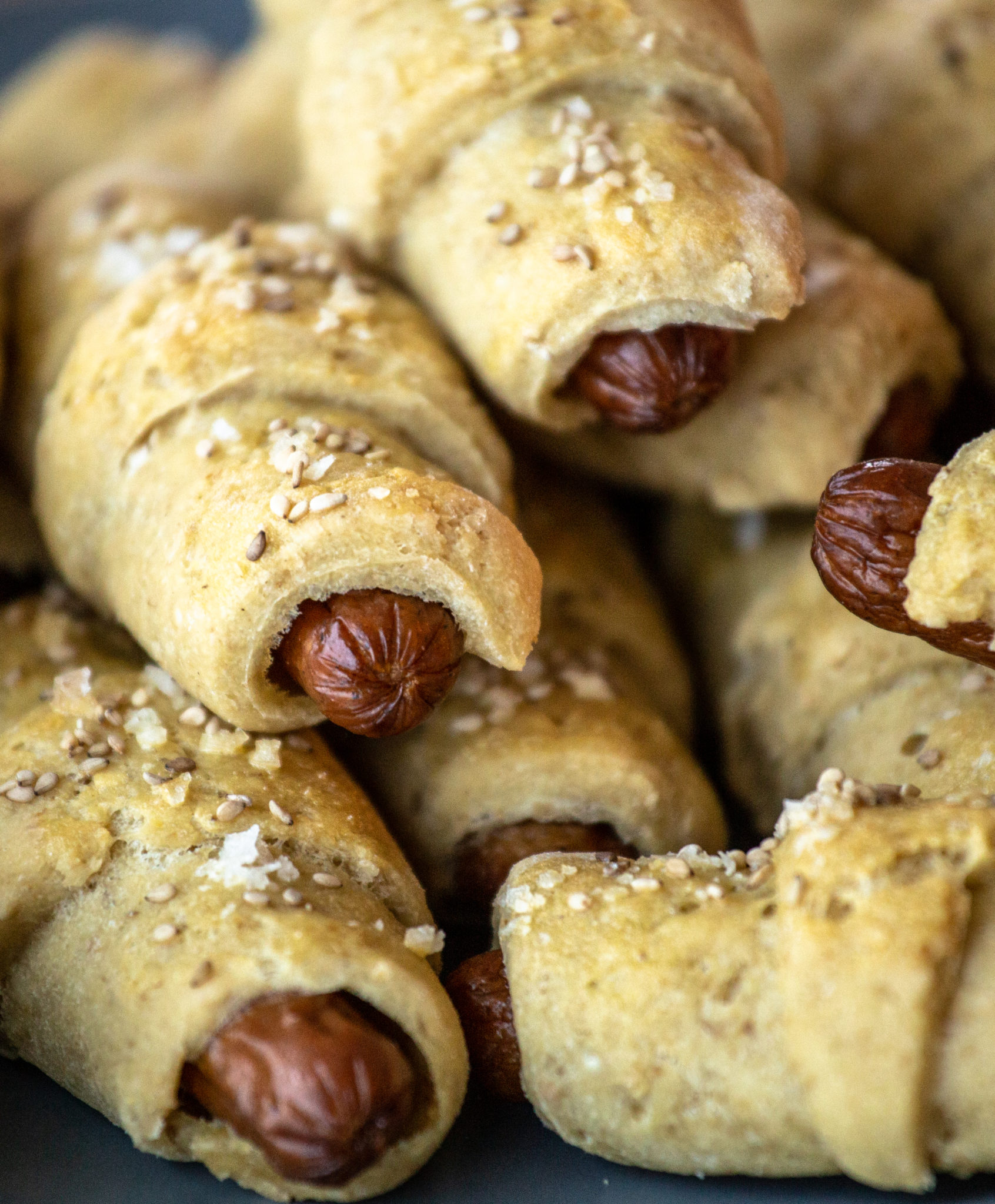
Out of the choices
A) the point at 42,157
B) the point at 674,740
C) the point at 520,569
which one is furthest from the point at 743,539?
the point at 42,157

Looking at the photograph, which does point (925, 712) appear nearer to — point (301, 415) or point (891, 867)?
point (891, 867)

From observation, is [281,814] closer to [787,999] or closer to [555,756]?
[555,756]

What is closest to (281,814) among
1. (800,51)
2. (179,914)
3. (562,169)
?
(179,914)

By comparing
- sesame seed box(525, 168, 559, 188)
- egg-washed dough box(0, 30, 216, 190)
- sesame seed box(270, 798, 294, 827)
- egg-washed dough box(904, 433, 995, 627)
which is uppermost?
sesame seed box(525, 168, 559, 188)

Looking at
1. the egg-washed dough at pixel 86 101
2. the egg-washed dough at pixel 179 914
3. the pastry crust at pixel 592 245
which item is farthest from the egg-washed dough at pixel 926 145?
the egg-washed dough at pixel 86 101

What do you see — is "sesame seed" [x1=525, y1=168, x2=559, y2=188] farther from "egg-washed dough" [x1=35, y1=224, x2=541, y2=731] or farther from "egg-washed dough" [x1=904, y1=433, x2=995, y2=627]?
"egg-washed dough" [x1=904, y1=433, x2=995, y2=627]

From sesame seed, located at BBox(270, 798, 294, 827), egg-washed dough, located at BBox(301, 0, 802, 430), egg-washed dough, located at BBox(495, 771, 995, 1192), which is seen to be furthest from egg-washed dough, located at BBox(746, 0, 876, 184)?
sesame seed, located at BBox(270, 798, 294, 827)
